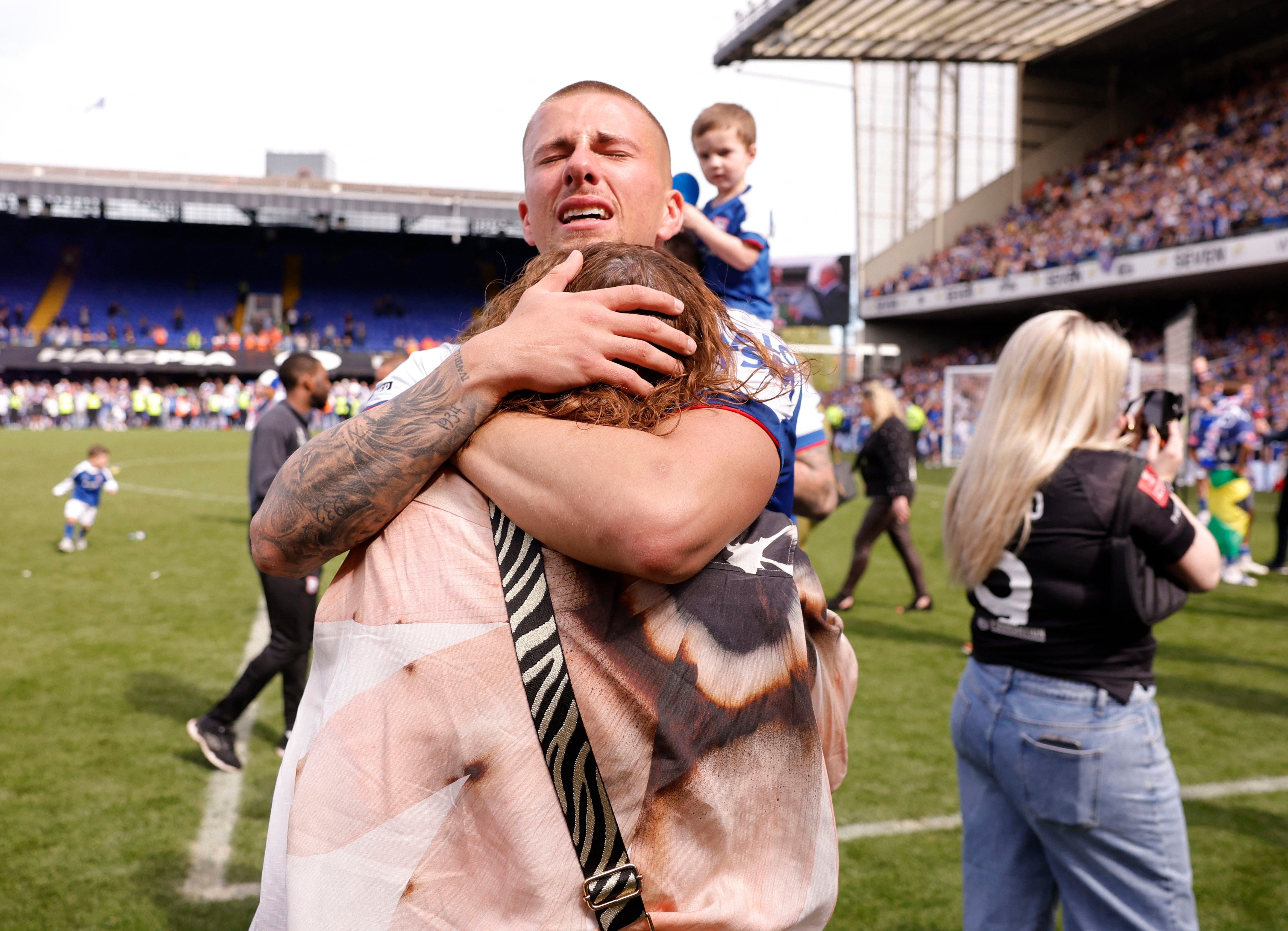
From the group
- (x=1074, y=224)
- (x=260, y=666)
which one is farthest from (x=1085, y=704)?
(x=1074, y=224)

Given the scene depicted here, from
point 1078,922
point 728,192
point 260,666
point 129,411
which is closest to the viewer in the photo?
point 1078,922

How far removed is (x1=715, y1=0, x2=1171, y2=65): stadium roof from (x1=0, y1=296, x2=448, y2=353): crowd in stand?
19.6 m

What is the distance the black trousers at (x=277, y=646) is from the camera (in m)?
4.98

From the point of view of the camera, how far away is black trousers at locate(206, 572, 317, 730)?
16.3 feet

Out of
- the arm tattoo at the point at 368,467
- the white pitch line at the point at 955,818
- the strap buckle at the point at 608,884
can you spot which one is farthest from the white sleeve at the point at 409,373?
the white pitch line at the point at 955,818

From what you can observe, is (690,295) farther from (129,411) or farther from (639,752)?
(129,411)

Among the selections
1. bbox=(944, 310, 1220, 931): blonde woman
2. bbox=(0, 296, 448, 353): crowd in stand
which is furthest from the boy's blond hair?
bbox=(0, 296, 448, 353): crowd in stand

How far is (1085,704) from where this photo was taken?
2215 millimetres

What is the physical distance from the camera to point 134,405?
3934cm

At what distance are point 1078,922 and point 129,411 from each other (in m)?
44.7

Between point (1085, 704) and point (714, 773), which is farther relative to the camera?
point (1085, 704)

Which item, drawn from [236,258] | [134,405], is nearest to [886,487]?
[134,405]

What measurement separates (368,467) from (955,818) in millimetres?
4210

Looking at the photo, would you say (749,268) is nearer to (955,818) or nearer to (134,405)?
(955,818)
